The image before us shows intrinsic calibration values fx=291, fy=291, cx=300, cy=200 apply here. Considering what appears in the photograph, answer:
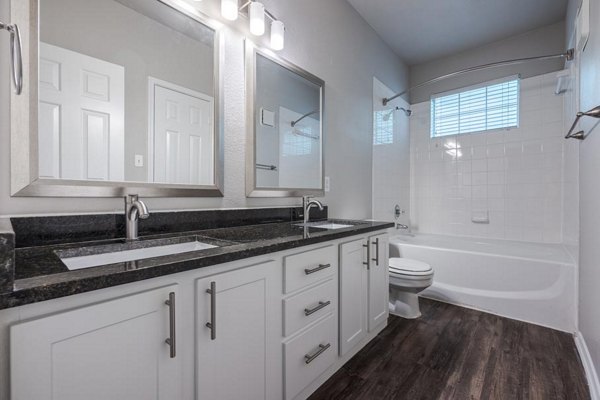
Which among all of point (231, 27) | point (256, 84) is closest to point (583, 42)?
point (256, 84)

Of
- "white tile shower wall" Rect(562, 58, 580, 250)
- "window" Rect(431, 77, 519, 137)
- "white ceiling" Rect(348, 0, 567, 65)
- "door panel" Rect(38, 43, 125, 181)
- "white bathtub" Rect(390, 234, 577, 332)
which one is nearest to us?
"door panel" Rect(38, 43, 125, 181)

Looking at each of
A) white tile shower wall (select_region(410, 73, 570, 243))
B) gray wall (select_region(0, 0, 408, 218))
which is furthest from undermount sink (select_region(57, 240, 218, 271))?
white tile shower wall (select_region(410, 73, 570, 243))

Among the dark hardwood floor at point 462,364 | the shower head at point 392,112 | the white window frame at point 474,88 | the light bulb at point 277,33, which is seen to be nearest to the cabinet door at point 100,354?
the dark hardwood floor at point 462,364

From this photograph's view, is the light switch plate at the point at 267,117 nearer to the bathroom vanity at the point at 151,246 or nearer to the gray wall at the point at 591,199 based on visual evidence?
the bathroom vanity at the point at 151,246

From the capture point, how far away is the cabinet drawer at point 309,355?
1.21 metres

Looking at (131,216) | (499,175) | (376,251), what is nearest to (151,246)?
(131,216)

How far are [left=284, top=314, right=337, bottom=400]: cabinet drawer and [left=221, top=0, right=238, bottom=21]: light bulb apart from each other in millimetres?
1575

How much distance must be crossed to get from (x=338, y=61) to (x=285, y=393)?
90.4 inches

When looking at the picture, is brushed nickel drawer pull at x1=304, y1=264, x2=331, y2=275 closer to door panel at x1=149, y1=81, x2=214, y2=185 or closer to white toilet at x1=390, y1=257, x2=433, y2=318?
door panel at x1=149, y1=81, x2=214, y2=185

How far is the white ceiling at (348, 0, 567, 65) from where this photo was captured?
2480mm

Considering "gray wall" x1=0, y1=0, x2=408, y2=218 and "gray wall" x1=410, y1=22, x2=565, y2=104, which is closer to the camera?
"gray wall" x1=0, y1=0, x2=408, y2=218

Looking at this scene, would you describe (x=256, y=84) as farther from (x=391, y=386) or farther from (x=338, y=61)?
(x=391, y=386)

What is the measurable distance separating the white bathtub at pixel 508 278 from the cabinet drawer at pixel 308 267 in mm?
1569

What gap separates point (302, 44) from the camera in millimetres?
2049
